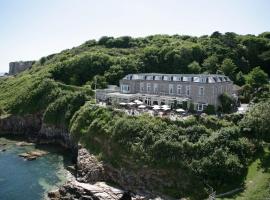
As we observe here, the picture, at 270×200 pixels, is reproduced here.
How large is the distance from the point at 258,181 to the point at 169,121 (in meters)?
17.5

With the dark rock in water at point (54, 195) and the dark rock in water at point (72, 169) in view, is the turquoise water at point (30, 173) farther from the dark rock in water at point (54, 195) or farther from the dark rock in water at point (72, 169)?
the dark rock in water at point (54, 195)

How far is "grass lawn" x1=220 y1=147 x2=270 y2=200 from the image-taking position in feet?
126

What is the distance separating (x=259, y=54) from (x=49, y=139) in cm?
6622

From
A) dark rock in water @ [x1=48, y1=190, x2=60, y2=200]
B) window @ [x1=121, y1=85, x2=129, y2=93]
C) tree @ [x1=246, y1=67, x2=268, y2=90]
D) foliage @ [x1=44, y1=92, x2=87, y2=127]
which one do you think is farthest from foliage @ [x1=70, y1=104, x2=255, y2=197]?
tree @ [x1=246, y1=67, x2=268, y2=90]

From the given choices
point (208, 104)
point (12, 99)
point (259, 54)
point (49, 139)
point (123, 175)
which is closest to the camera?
point (123, 175)

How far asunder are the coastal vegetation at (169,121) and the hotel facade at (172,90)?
9.38 feet

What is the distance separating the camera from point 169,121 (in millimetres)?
53938

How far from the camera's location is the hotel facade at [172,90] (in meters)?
61.4

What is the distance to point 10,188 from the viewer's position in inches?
1949

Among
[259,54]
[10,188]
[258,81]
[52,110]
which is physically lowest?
[10,188]

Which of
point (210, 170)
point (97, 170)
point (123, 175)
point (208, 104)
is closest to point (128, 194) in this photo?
point (123, 175)

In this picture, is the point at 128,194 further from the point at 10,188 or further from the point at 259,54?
the point at 259,54

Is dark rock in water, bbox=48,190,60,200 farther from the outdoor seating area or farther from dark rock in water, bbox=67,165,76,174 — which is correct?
the outdoor seating area

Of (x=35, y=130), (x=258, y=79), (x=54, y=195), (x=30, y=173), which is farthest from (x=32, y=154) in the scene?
(x=258, y=79)
